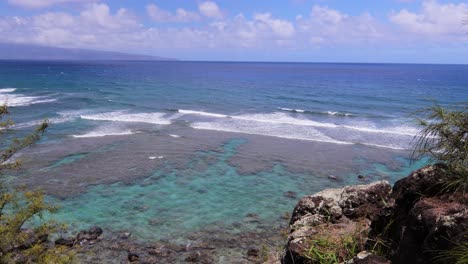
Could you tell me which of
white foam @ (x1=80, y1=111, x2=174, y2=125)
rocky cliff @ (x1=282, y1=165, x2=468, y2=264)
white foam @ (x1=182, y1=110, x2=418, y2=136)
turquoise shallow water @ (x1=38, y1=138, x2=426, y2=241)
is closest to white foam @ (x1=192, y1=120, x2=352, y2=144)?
white foam @ (x1=182, y1=110, x2=418, y2=136)

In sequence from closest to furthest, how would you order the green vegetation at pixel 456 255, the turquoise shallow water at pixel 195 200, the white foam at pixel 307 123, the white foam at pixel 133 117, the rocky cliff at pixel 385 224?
the green vegetation at pixel 456 255
the rocky cliff at pixel 385 224
the turquoise shallow water at pixel 195 200
the white foam at pixel 307 123
the white foam at pixel 133 117

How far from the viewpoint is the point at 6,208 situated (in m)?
17.7

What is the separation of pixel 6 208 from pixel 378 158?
23.9m

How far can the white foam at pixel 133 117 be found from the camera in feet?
135

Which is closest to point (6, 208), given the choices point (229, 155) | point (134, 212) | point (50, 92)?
point (134, 212)

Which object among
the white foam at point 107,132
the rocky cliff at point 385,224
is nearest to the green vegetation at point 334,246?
the rocky cliff at point 385,224

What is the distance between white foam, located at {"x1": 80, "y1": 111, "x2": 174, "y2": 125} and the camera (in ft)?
135

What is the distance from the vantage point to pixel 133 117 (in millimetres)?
43250

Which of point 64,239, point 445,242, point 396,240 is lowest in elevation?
point 64,239

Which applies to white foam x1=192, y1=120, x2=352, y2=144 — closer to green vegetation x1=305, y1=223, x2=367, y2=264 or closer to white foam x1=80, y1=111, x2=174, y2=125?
white foam x1=80, y1=111, x2=174, y2=125

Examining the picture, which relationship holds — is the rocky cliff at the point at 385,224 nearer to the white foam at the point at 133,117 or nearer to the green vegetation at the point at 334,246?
the green vegetation at the point at 334,246

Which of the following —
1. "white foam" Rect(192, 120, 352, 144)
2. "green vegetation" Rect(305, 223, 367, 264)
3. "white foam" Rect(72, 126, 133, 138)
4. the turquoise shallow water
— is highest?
"green vegetation" Rect(305, 223, 367, 264)

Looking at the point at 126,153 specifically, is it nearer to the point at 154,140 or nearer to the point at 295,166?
the point at 154,140

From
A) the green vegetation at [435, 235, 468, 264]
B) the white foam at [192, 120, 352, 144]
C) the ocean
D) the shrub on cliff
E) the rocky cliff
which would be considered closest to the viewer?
the green vegetation at [435, 235, 468, 264]
